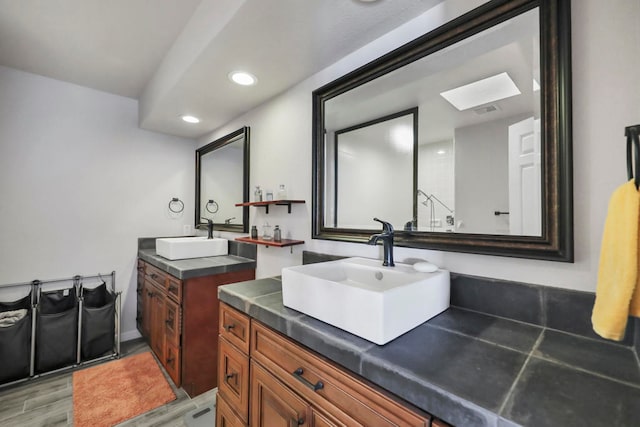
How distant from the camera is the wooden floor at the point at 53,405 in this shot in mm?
1673

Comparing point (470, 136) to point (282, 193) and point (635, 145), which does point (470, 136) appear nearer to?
point (635, 145)

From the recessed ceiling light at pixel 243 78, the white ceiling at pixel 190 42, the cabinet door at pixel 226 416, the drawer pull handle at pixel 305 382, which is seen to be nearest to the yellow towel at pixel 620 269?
the drawer pull handle at pixel 305 382

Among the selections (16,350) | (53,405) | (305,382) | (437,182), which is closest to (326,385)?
(305,382)

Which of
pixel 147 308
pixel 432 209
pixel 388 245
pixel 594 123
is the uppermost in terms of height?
pixel 594 123

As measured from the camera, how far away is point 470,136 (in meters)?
1.12

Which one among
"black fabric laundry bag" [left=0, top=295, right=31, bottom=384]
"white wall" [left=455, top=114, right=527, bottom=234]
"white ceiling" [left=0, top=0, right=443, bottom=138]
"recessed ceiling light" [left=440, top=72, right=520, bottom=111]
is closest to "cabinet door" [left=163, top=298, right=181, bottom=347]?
"black fabric laundry bag" [left=0, top=295, right=31, bottom=384]

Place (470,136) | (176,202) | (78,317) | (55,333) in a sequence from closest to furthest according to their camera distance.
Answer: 1. (470,136)
2. (55,333)
3. (78,317)
4. (176,202)

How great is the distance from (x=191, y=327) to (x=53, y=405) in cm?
98

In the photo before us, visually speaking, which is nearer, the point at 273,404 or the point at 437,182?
the point at 273,404

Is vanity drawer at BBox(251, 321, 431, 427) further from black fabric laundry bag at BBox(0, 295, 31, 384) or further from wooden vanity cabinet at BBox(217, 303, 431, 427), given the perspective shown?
black fabric laundry bag at BBox(0, 295, 31, 384)

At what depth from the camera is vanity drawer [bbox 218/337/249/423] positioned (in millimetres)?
1160

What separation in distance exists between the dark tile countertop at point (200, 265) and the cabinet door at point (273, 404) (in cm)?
98

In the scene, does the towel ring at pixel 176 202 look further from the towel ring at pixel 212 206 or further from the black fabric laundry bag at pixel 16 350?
the black fabric laundry bag at pixel 16 350

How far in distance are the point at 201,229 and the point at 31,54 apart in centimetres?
189
